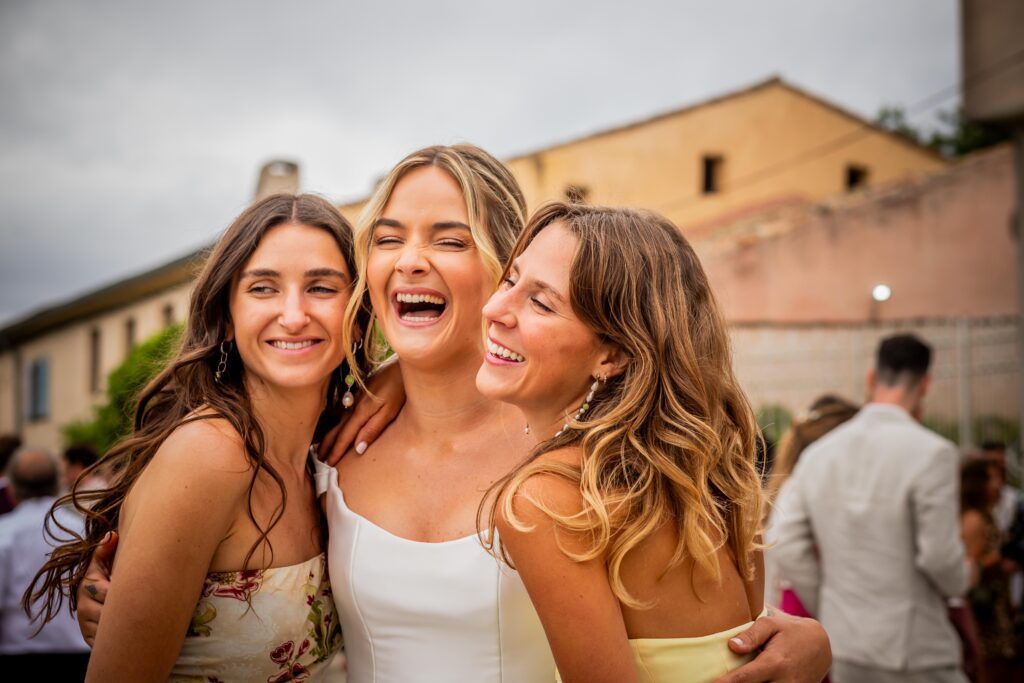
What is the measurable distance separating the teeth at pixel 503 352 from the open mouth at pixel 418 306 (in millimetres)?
519

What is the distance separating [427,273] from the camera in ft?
8.93

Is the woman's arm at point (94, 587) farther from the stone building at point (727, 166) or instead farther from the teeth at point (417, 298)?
the stone building at point (727, 166)

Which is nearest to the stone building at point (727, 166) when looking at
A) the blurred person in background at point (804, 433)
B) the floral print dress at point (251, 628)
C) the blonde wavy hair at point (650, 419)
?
the blurred person in background at point (804, 433)

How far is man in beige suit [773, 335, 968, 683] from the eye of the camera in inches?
163

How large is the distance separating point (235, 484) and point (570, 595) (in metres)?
1.03

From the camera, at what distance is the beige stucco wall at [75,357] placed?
24.4m

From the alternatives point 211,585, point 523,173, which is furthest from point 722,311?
point 523,173

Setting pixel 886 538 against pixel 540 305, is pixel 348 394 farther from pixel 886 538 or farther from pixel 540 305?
pixel 886 538

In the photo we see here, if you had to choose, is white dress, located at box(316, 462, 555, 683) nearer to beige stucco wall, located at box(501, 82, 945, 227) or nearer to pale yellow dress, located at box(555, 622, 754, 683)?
pale yellow dress, located at box(555, 622, 754, 683)

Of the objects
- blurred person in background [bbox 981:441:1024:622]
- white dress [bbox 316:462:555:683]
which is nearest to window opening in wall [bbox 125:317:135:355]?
blurred person in background [bbox 981:441:1024:622]

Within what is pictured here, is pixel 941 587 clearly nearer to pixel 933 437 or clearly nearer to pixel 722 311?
pixel 933 437

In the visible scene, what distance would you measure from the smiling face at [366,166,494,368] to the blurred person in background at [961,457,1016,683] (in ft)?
13.6

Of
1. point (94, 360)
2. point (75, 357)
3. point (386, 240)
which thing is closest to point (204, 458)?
point (386, 240)

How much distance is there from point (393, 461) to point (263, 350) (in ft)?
1.74
